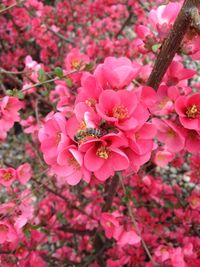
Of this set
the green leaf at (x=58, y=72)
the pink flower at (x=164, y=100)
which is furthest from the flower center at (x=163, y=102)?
the green leaf at (x=58, y=72)

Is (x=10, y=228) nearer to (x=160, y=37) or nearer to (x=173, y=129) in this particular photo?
(x=173, y=129)

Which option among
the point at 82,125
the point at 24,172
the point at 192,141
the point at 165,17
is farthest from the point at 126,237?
the point at 165,17

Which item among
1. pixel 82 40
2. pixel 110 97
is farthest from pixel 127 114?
pixel 82 40

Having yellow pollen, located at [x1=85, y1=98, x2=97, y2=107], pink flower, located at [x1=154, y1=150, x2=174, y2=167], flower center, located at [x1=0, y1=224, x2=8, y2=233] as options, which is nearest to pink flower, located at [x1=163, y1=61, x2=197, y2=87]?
yellow pollen, located at [x1=85, y1=98, x2=97, y2=107]

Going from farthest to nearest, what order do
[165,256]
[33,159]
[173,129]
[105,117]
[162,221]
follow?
1. [33,159]
2. [162,221]
3. [165,256]
4. [173,129]
5. [105,117]

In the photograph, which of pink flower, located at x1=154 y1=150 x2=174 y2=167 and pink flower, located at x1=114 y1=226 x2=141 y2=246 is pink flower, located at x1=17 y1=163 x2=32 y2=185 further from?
pink flower, located at x1=154 y1=150 x2=174 y2=167

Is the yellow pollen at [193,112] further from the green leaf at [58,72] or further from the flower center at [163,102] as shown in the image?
the green leaf at [58,72]
